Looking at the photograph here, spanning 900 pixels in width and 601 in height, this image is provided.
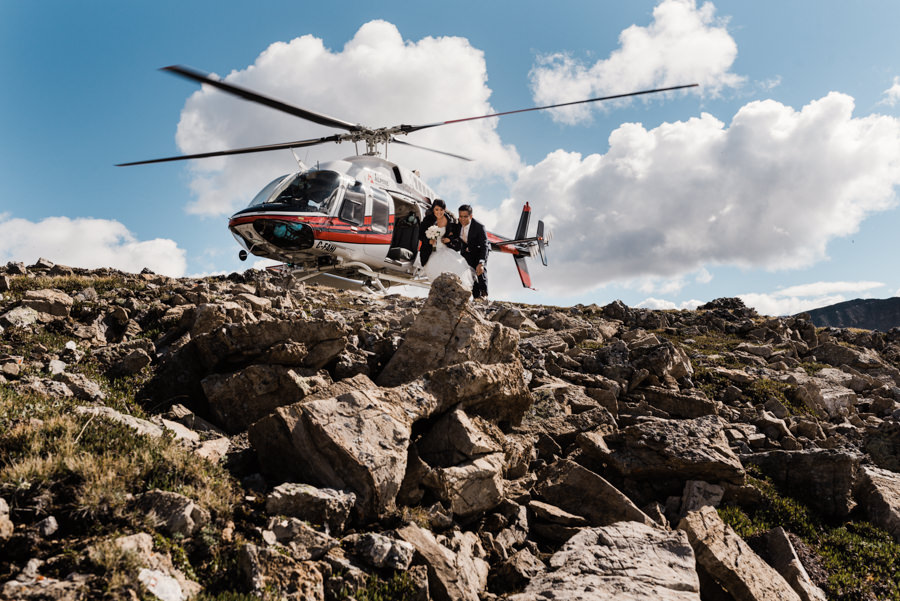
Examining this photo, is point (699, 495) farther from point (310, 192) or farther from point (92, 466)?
point (310, 192)

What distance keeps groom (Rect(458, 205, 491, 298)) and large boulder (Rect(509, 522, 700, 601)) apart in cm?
1352

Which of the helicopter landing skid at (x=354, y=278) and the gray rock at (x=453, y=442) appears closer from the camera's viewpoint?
the gray rock at (x=453, y=442)

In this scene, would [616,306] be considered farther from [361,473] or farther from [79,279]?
[361,473]

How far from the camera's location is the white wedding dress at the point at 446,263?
18875 millimetres

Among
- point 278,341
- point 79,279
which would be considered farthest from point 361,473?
point 79,279

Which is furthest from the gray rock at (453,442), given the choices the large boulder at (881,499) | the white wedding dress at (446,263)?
the white wedding dress at (446,263)

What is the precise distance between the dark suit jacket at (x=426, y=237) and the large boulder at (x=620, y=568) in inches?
567

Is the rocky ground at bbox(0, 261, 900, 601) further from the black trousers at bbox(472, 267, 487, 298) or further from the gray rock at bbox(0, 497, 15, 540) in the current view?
the black trousers at bbox(472, 267, 487, 298)

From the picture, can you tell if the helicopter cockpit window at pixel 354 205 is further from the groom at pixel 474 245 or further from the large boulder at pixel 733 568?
the large boulder at pixel 733 568

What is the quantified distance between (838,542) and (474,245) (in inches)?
529

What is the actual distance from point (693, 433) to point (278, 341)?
625 centimetres

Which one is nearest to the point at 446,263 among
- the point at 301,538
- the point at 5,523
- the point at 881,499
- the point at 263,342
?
the point at 263,342

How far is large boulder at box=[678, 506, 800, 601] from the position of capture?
553cm

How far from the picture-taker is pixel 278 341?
7840 mm
